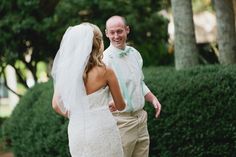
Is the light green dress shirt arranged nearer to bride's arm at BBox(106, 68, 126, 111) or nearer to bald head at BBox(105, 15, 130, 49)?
bald head at BBox(105, 15, 130, 49)

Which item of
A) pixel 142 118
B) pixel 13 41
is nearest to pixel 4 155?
pixel 13 41

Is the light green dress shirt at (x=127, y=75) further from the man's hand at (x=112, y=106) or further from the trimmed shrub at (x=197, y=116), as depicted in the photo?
the trimmed shrub at (x=197, y=116)

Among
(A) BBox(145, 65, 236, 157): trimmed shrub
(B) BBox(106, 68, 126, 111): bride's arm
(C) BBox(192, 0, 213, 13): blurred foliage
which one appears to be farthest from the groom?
(C) BBox(192, 0, 213, 13): blurred foliage

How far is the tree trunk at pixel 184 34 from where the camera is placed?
873 centimetres

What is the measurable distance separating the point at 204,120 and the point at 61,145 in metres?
2.09

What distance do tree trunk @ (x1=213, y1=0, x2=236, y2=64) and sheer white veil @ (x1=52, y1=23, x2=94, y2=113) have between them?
466cm

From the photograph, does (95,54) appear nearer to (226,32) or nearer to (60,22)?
(226,32)

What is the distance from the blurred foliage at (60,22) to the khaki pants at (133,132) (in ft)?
22.8

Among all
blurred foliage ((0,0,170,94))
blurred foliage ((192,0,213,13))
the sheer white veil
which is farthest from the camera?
blurred foliage ((192,0,213,13))

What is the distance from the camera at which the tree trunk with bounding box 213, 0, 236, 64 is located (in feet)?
30.4

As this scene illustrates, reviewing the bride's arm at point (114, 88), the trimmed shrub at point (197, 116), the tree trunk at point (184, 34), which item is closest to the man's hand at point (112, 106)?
the bride's arm at point (114, 88)

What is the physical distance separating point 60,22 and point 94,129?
856cm

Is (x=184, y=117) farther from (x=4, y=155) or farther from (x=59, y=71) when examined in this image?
(x=4, y=155)

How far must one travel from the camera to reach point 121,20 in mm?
5844
